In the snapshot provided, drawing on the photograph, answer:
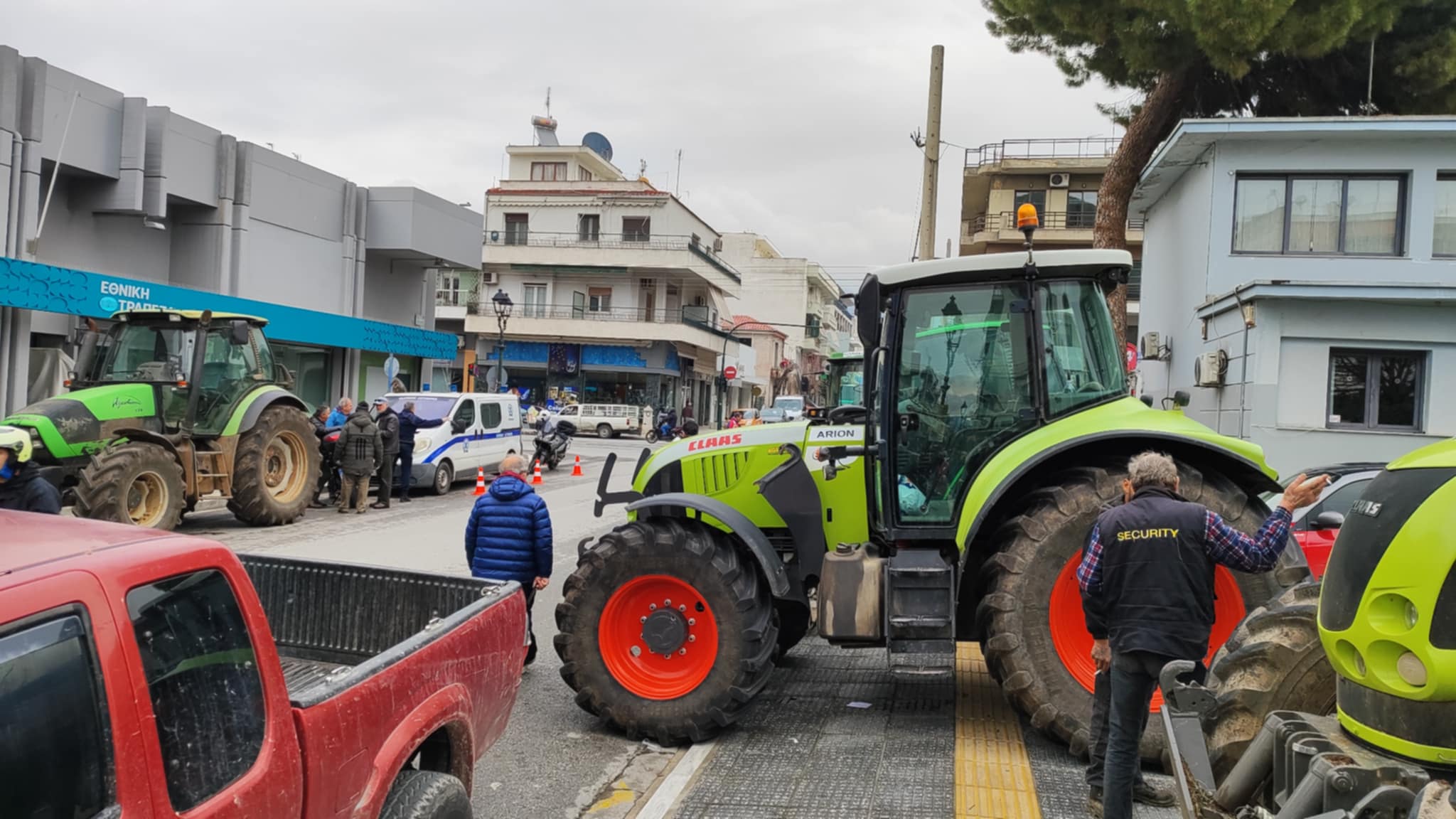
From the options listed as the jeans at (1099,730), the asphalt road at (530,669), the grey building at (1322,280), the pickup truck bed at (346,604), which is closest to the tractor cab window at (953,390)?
the jeans at (1099,730)

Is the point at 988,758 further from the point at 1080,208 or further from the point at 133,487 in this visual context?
the point at 1080,208

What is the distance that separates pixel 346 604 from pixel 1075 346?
407 centimetres

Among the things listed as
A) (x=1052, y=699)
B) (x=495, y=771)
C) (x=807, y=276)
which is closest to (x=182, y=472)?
(x=495, y=771)

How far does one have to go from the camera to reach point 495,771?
17.0 feet

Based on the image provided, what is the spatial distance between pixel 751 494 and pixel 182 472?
8.77 metres

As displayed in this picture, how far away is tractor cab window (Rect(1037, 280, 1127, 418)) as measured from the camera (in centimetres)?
570

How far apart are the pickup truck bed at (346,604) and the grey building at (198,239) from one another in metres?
15.6

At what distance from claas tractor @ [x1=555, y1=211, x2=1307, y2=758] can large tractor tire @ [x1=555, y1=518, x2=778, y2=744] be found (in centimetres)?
1

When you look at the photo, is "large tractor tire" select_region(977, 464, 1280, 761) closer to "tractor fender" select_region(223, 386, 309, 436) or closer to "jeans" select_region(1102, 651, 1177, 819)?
"jeans" select_region(1102, 651, 1177, 819)

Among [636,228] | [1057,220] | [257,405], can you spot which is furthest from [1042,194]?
[257,405]

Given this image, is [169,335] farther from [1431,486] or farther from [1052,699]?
[1431,486]

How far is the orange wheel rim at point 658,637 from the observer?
18.5 feet

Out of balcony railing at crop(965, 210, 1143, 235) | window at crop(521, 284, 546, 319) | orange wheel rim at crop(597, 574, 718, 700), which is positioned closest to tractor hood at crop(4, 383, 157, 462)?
orange wheel rim at crop(597, 574, 718, 700)

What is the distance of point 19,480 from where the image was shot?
251 inches
